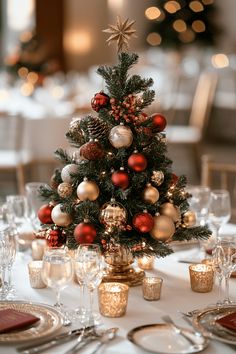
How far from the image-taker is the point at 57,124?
5.36 meters

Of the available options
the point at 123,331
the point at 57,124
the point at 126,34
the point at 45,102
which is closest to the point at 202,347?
the point at 123,331

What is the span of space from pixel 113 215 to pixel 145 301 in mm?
252

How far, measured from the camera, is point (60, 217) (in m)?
2.05

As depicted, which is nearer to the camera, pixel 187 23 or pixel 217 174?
pixel 217 174

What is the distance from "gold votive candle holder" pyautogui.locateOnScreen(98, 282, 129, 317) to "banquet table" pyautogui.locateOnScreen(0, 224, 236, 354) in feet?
0.06

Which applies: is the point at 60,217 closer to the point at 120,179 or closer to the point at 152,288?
the point at 120,179

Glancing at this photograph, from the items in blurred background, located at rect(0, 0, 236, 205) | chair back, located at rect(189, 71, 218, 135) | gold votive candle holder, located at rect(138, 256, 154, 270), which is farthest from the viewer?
chair back, located at rect(189, 71, 218, 135)

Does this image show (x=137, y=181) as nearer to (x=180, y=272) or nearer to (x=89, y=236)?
(x=89, y=236)

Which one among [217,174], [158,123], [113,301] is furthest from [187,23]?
[113,301]

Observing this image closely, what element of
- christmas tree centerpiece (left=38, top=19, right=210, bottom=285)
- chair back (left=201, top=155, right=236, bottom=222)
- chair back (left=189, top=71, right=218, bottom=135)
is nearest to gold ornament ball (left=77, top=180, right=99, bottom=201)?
christmas tree centerpiece (left=38, top=19, right=210, bottom=285)

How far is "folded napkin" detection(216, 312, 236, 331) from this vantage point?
1.70 metres

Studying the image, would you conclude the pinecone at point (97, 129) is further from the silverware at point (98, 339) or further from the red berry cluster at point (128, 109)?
the silverware at point (98, 339)

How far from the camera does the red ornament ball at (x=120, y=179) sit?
78.1 inches

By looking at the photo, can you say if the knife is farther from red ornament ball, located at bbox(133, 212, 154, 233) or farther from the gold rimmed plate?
red ornament ball, located at bbox(133, 212, 154, 233)
